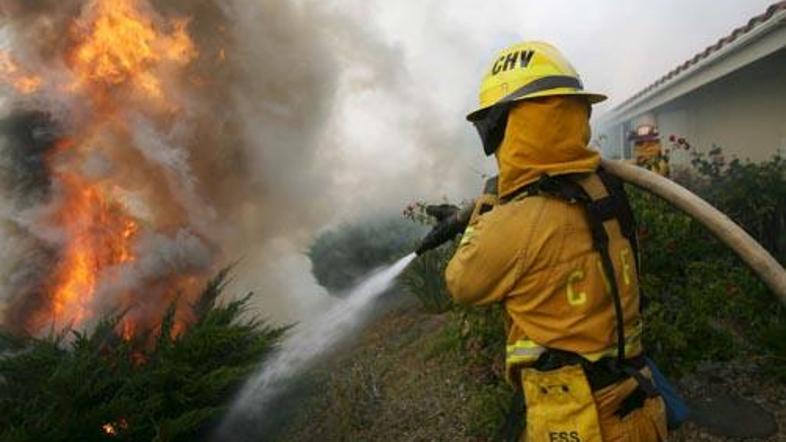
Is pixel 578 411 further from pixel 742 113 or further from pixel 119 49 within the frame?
pixel 742 113

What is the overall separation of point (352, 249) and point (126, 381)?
6.76m

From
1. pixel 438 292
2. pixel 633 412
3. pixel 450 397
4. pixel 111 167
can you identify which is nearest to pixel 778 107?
pixel 438 292

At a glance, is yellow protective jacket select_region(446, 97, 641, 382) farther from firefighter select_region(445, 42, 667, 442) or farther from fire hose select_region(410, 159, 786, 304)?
fire hose select_region(410, 159, 786, 304)

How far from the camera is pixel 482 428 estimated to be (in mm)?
4020

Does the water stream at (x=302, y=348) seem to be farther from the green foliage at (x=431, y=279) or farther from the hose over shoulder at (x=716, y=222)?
the hose over shoulder at (x=716, y=222)

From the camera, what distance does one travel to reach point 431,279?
6.24 metres

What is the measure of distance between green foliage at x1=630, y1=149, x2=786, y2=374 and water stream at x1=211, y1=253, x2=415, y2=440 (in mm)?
1819

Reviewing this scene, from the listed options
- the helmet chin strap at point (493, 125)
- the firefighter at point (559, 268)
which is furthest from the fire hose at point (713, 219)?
the helmet chin strap at point (493, 125)

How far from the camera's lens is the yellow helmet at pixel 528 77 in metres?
2.07

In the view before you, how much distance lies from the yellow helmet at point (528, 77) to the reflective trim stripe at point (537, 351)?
0.78 m

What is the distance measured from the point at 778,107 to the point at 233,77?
6.10 meters

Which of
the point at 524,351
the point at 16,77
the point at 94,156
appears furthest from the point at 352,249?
the point at 524,351

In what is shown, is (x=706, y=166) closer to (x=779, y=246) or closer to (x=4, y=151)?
(x=779, y=246)

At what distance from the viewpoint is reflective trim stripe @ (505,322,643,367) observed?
2.08m
